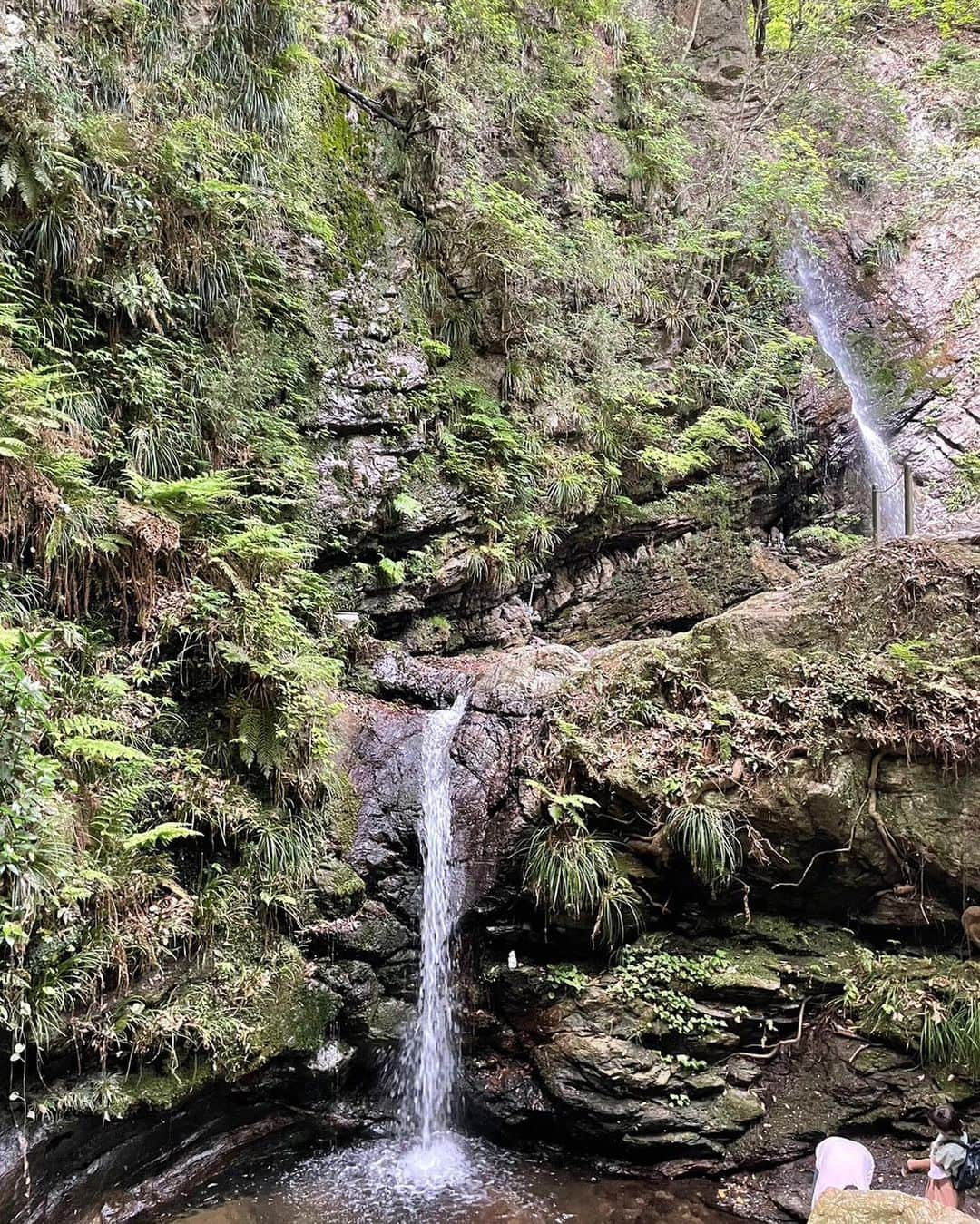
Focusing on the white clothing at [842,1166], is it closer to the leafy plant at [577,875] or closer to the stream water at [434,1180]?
the stream water at [434,1180]

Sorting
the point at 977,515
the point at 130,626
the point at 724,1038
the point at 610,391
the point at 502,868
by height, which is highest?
the point at 610,391

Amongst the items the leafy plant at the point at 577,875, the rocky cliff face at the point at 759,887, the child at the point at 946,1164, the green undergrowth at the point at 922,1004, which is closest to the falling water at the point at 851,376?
the rocky cliff face at the point at 759,887

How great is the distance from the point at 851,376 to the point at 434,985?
45.4 feet

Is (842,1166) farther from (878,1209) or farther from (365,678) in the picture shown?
(365,678)

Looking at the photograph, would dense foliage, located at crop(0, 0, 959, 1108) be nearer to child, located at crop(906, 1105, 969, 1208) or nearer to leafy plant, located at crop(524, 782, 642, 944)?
leafy plant, located at crop(524, 782, 642, 944)

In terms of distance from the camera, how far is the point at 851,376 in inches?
602

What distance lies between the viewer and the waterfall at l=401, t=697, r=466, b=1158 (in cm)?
634

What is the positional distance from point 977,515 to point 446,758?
31.4 ft

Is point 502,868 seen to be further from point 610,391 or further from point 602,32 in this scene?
point 602,32

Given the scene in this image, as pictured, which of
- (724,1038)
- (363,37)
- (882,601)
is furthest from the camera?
(363,37)

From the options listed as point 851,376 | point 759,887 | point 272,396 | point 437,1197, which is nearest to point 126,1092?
point 437,1197

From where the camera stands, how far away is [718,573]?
38.5 ft

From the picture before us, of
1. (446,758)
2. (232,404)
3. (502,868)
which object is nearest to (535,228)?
(232,404)

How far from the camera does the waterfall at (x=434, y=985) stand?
20.8 ft
